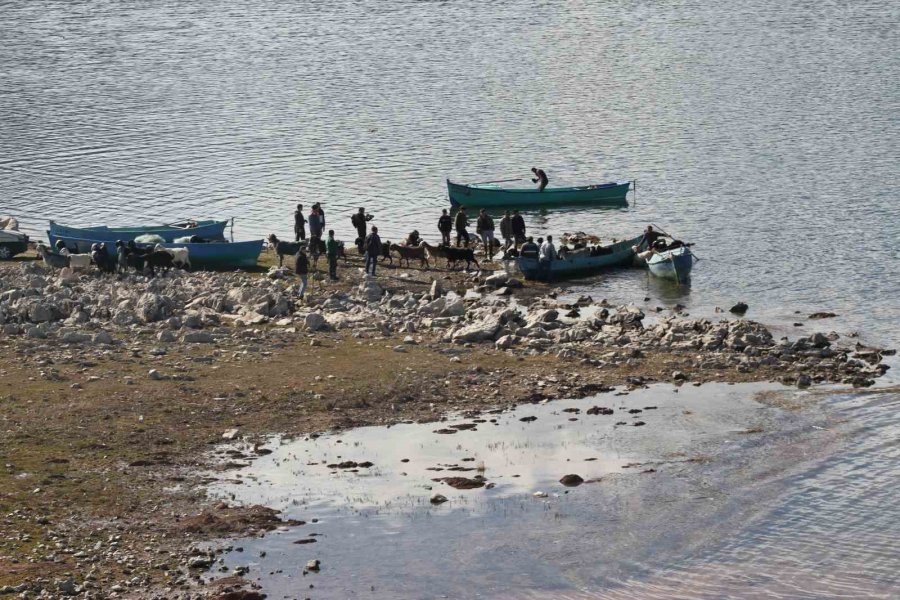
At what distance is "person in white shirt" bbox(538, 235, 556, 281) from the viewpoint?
1580 inches

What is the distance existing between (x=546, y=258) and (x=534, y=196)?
14.4 meters

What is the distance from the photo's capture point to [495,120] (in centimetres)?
7481

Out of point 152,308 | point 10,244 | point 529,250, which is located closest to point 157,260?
point 152,308

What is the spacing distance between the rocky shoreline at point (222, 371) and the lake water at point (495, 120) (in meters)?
5.32

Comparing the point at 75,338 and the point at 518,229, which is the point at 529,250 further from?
the point at 75,338

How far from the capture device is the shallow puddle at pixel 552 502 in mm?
20172

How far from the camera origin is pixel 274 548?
67.5 ft

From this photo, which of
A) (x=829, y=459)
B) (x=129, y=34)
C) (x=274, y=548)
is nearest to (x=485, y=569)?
(x=274, y=548)

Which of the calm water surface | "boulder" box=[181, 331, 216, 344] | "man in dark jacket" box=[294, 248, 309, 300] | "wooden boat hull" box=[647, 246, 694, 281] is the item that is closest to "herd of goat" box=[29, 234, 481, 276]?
"man in dark jacket" box=[294, 248, 309, 300]

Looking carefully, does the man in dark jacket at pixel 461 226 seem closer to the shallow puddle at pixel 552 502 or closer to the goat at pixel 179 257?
the goat at pixel 179 257

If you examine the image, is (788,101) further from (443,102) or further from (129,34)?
(129,34)

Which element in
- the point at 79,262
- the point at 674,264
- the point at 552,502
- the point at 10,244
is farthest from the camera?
Result: the point at 10,244

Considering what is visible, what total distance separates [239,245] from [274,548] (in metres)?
21.7

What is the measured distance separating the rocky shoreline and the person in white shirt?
671 millimetres
